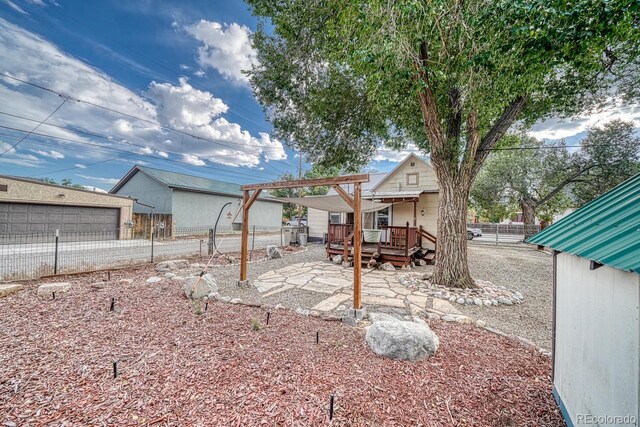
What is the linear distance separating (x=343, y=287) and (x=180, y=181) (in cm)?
1646

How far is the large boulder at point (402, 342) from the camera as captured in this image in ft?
8.33

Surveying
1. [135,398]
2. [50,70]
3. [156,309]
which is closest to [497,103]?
[135,398]

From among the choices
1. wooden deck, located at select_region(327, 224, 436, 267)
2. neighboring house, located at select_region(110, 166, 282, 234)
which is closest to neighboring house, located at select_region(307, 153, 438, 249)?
wooden deck, located at select_region(327, 224, 436, 267)

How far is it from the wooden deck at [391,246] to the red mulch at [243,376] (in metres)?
4.41

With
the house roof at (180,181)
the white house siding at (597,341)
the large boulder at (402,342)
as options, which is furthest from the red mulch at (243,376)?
the house roof at (180,181)

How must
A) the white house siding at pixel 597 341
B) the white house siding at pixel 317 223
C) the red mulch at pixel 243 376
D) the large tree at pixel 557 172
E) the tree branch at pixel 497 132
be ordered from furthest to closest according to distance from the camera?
the white house siding at pixel 317 223 → the large tree at pixel 557 172 → the tree branch at pixel 497 132 → the red mulch at pixel 243 376 → the white house siding at pixel 597 341

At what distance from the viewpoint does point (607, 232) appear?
1.48 metres

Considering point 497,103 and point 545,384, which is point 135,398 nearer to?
point 545,384

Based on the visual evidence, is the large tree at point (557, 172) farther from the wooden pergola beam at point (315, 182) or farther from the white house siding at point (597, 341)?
the white house siding at point (597, 341)

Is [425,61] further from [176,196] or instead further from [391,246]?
[176,196]

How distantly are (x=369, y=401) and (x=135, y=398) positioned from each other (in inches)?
70.1

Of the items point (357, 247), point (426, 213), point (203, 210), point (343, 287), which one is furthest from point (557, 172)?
point (203, 210)

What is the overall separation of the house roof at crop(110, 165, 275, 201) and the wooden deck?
9.99 meters

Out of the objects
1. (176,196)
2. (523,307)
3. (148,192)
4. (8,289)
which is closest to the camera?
(8,289)
